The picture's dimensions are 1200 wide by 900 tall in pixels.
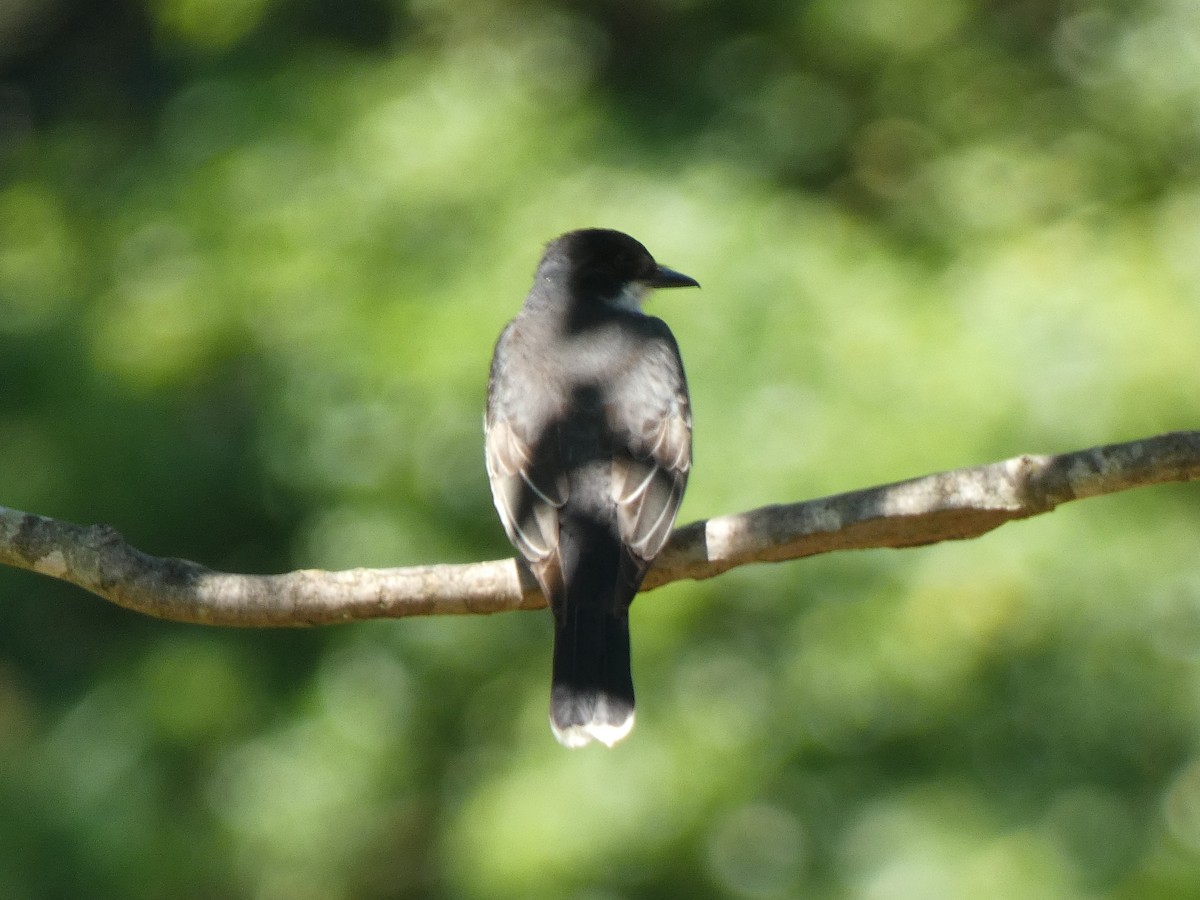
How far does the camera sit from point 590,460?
4566mm

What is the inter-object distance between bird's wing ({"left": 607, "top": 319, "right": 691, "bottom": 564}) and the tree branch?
247mm

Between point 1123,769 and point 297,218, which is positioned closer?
point 1123,769

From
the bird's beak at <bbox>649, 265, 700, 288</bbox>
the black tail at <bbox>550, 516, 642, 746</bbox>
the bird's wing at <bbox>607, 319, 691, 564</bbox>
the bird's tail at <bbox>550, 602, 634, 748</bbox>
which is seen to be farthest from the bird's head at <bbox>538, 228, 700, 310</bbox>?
the bird's tail at <bbox>550, 602, 634, 748</bbox>

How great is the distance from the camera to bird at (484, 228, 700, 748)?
4.12 meters

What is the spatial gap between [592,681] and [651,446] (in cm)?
85

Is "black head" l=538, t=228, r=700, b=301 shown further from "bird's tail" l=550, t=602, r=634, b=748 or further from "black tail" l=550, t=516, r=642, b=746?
"bird's tail" l=550, t=602, r=634, b=748

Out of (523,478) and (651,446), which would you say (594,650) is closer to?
(523,478)

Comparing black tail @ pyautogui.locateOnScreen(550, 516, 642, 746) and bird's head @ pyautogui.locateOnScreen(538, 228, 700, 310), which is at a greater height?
bird's head @ pyautogui.locateOnScreen(538, 228, 700, 310)

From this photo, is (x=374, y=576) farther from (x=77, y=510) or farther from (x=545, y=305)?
(x=77, y=510)

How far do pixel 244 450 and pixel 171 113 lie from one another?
234 centimetres

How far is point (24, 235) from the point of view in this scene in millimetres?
7641

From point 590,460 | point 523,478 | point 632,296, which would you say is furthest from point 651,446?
point 632,296

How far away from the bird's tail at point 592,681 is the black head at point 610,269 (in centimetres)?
187

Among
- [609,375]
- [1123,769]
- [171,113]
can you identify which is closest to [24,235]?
[171,113]
